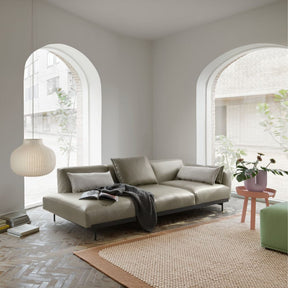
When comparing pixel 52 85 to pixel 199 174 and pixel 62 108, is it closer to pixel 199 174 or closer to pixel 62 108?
pixel 62 108

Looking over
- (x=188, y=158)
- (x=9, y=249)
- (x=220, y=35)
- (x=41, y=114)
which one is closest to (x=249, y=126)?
(x=188, y=158)

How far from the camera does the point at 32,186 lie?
5.35m

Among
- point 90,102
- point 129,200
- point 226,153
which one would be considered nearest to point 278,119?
point 226,153

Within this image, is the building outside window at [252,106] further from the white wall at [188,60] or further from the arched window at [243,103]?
the white wall at [188,60]

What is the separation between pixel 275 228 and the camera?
3396mm

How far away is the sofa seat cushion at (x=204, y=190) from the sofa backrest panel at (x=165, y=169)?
210 mm

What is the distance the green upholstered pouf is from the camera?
3334 mm

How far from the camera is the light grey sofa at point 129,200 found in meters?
3.78


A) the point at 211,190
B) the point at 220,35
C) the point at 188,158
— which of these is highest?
the point at 220,35

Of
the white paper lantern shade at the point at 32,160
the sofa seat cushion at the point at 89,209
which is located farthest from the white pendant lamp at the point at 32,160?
the sofa seat cushion at the point at 89,209

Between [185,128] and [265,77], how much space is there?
1.66 meters

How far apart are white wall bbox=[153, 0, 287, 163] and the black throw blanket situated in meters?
2.20

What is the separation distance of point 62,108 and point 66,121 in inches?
9.4

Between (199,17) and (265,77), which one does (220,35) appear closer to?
(199,17)
